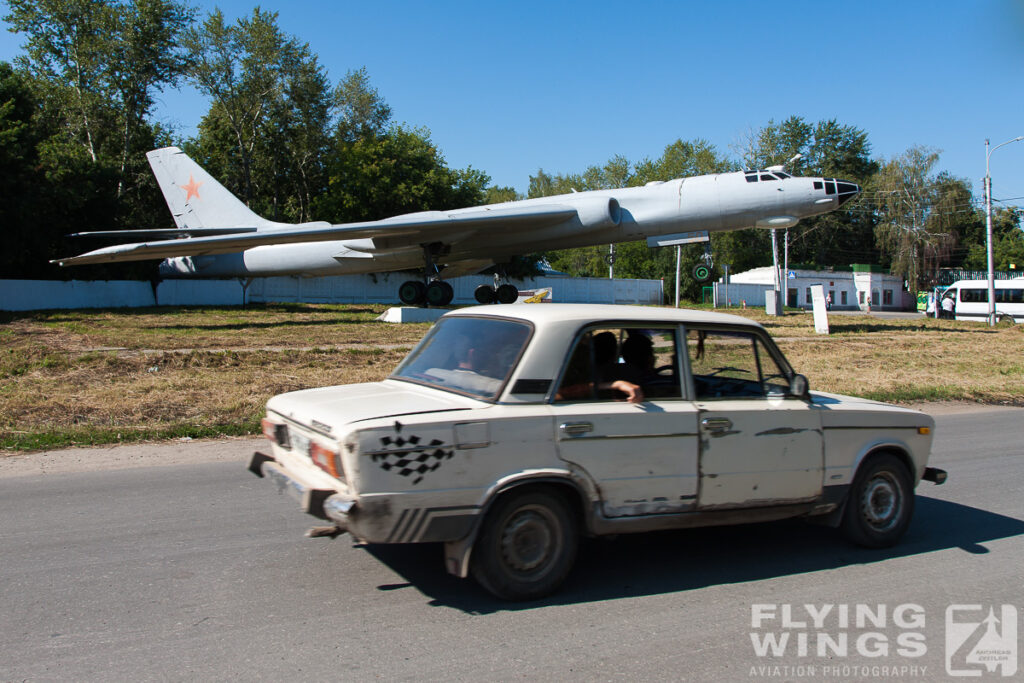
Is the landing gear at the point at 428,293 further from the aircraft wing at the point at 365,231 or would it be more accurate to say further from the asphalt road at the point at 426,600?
the asphalt road at the point at 426,600

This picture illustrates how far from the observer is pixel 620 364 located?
4629 millimetres

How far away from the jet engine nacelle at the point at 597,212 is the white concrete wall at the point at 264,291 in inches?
875

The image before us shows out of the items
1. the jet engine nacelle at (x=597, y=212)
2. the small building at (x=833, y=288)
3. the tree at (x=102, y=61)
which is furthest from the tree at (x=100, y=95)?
the small building at (x=833, y=288)

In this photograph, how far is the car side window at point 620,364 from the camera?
431 centimetres

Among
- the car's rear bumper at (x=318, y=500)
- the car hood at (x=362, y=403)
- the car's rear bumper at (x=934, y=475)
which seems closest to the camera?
the car's rear bumper at (x=318, y=500)

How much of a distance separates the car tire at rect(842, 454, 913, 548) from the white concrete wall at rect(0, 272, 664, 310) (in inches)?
1297

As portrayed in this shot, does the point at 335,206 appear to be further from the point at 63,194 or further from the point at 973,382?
the point at 973,382

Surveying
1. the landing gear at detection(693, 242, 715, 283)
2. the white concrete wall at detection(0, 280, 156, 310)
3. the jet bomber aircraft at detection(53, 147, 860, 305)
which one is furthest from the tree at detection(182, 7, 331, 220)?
the landing gear at detection(693, 242, 715, 283)

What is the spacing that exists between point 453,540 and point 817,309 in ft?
79.9

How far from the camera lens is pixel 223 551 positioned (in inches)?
191

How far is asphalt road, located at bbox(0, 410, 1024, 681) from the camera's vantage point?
3.42m

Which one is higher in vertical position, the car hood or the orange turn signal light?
the car hood

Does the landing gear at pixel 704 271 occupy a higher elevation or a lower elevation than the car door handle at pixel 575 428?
higher

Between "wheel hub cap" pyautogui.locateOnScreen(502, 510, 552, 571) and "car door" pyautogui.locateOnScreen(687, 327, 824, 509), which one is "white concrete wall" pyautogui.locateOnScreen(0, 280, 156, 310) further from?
"car door" pyautogui.locateOnScreen(687, 327, 824, 509)
